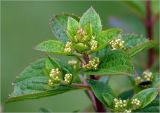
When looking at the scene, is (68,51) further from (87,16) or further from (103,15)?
(103,15)

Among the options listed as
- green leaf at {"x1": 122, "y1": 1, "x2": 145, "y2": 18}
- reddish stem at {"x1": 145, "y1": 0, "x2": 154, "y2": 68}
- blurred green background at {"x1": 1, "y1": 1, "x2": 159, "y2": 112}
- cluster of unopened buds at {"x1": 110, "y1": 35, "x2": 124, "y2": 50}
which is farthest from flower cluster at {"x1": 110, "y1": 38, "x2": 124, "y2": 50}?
blurred green background at {"x1": 1, "y1": 1, "x2": 159, "y2": 112}

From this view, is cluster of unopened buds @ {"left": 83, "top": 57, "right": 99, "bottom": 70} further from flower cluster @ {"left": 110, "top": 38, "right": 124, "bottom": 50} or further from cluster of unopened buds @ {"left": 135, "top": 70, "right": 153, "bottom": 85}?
cluster of unopened buds @ {"left": 135, "top": 70, "right": 153, "bottom": 85}

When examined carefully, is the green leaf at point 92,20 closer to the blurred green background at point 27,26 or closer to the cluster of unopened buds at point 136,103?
the cluster of unopened buds at point 136,103

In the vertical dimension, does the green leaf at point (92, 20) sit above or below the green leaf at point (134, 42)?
above

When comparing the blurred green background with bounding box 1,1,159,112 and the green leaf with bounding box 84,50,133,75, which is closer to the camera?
the green leaf with bounding box 84,50,133,75

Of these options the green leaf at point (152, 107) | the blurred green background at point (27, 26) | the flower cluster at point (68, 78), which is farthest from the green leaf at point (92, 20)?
the blurred green background at point (27, 26)
